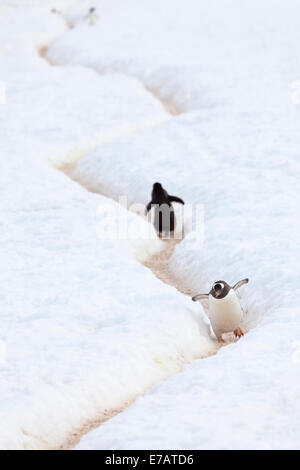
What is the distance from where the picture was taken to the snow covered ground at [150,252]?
8.16 m

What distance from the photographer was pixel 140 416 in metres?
7.96

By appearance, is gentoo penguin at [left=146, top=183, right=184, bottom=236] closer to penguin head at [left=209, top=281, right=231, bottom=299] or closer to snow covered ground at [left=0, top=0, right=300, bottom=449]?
snow covered ground at [left=0, top=0, right=300, bottom=449]

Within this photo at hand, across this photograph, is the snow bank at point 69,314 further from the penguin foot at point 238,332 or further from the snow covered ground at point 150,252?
the penguin foot at point 238,332

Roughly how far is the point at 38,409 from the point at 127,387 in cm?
137

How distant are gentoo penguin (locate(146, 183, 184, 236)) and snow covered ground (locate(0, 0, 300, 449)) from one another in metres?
0.54

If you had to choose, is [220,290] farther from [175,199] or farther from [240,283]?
[175,199]

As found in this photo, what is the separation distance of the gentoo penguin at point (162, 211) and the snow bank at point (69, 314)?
347 mm

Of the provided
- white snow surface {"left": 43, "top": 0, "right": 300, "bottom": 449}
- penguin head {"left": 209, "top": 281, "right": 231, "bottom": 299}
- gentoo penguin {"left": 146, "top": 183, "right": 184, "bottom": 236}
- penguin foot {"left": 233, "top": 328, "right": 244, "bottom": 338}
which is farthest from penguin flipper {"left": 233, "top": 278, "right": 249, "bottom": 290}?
gentoo penguin {"left": 146, "top": 183, "right": 184, "bottom": 236}

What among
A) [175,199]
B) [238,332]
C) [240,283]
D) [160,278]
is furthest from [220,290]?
[175,199]

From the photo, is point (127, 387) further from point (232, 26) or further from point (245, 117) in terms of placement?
point (232, 26)

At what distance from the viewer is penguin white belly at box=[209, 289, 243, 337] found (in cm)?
1077

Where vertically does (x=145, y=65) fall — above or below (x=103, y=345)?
above

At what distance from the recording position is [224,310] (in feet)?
35.3
